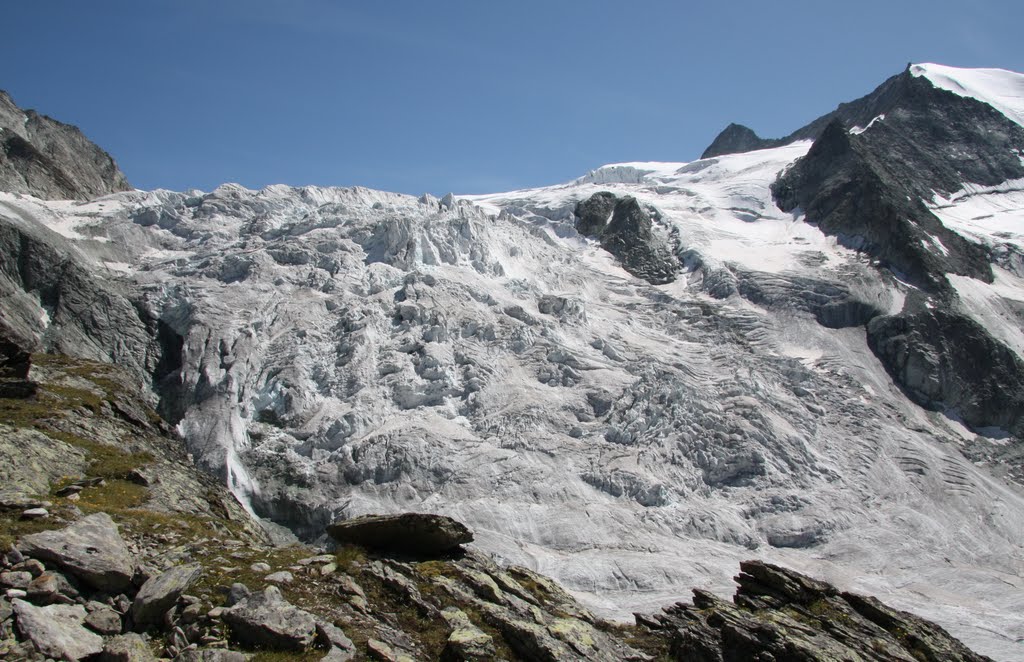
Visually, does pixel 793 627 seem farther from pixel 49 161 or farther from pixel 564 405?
pixel 49 161

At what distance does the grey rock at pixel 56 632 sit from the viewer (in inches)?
440

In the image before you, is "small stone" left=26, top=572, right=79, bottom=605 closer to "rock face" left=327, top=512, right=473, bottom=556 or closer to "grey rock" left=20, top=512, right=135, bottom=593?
"grey rock" left=20, top=512, right=135, bottom=593

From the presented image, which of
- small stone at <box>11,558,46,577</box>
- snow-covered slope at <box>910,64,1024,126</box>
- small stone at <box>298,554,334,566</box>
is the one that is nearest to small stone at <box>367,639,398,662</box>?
small stone at <box>298,554,334,566</box>

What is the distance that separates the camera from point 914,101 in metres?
153

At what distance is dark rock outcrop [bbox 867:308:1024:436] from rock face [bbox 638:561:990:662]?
181 ft

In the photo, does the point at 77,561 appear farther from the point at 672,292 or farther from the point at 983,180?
the point at 983,180

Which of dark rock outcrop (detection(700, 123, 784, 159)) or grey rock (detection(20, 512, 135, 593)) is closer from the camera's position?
grey rock (detection(20, 512, 135, 593))

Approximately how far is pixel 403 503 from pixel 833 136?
10472 cm

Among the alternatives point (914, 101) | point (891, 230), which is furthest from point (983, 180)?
point (891, 230)

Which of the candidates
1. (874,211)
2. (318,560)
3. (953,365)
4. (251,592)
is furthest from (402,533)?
(874,211)

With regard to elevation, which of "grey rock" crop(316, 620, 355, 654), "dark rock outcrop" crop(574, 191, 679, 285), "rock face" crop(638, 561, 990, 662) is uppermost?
"dark rock outcrop" crop(574, 191, 679, 285)

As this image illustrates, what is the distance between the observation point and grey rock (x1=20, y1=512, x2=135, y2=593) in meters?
13.1

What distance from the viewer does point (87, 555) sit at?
1340 centimetres

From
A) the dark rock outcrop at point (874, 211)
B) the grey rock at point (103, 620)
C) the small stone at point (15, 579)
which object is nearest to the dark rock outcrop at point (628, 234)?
the dark rock outcrop at point (874, 211)
